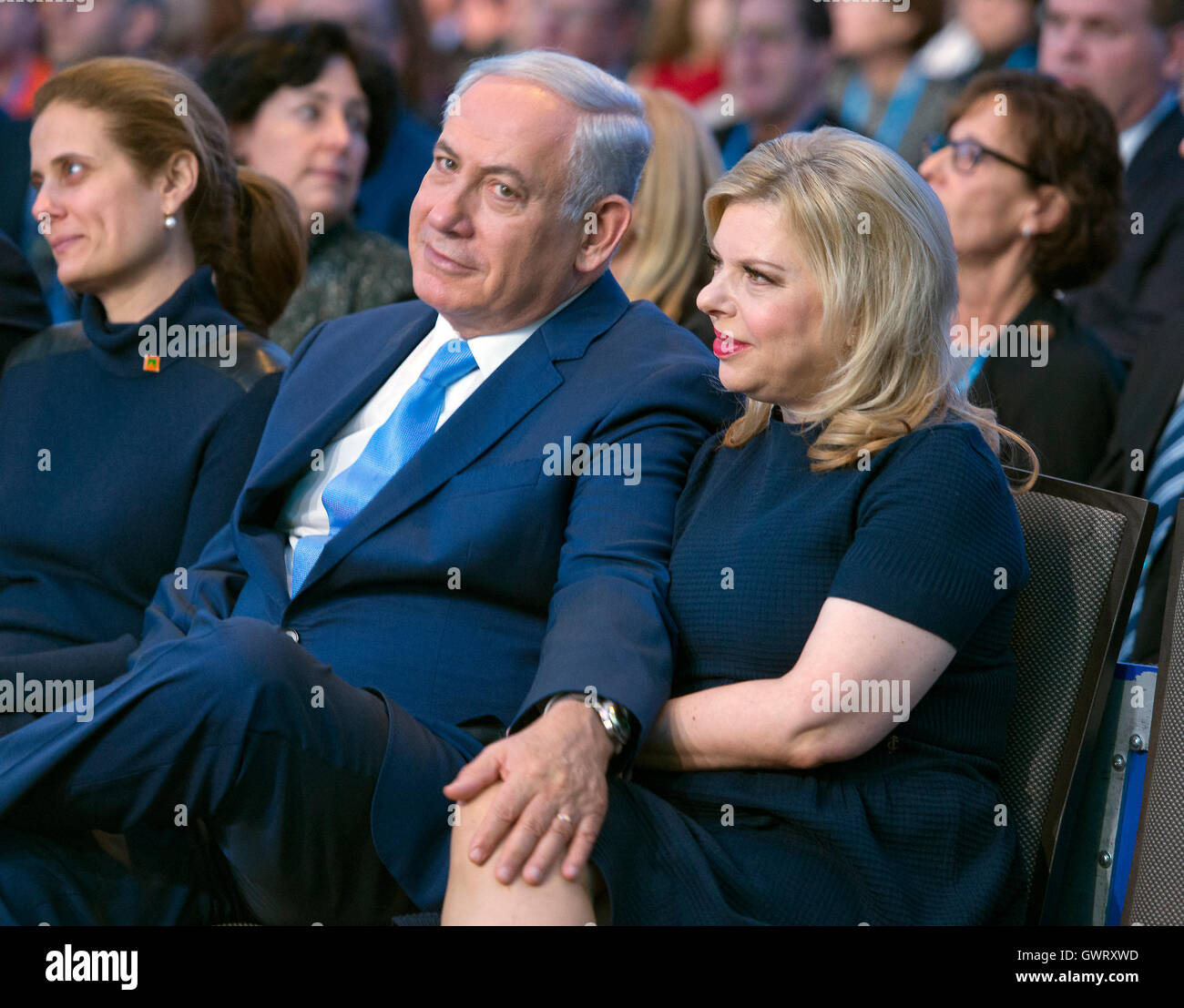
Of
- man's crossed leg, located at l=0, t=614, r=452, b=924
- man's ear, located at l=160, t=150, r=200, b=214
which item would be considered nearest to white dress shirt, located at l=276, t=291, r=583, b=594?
man's crossed leg, located at l=0, t=614, r=452, b=924

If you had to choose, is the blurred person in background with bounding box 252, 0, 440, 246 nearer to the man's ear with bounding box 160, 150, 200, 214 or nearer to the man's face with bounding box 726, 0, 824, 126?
the man's face with bounding box 726, 0, 824, 126

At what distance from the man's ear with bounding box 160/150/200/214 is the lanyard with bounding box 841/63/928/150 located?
233cm

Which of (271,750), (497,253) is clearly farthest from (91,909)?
(497,253)

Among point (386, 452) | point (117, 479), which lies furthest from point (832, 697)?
point (117, 479)

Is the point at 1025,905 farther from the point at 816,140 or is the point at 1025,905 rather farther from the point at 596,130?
the point at 596,130

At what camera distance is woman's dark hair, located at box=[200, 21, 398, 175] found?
3.82 metres

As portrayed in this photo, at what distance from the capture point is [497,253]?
2.08m

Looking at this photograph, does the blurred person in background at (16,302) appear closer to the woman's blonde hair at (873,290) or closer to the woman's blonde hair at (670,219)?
the woman's blonde hair at (670,219)

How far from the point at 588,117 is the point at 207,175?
779 mm

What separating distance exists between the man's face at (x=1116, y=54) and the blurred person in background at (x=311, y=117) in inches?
73.4

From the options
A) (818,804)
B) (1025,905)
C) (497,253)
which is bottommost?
(1025,905)

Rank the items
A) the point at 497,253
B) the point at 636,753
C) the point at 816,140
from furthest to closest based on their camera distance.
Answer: the point at 497,253 < the point at 816,140 < the point at 636,753

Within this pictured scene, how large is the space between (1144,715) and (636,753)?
2.08 feet

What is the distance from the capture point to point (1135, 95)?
399 cm
